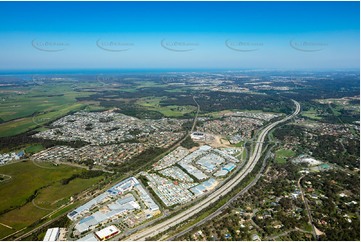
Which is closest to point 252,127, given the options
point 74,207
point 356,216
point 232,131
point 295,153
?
point 232,131

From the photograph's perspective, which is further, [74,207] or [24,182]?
[24,182]

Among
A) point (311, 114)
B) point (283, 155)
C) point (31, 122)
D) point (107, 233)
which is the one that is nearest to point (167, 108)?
point (31, 122)

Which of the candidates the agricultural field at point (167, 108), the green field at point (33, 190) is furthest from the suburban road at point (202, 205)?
the agricultural field at point (167, 108)

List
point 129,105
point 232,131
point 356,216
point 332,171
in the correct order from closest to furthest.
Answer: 1. point 356,216
2. point 332,171
3. point 232,131
4. point 129,105

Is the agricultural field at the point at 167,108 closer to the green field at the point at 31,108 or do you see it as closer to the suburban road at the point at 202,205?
the green field at the point at 31,108

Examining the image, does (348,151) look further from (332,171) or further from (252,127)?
(252,127)

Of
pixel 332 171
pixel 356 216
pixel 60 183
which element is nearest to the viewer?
pixel 356 216

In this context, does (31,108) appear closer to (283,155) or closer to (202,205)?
(202,205)
